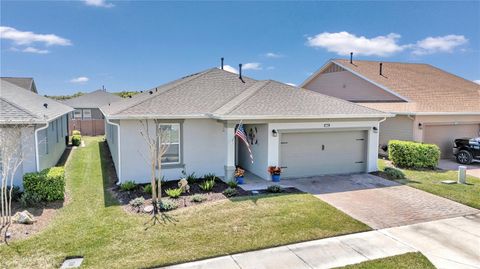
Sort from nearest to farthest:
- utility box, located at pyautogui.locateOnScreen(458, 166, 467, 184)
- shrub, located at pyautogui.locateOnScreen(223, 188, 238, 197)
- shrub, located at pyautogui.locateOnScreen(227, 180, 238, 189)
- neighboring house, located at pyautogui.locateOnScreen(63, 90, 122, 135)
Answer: shrub, located at pyautogui.locateOnScreen(223, 188, 238, 197)
shrub, located at pyautogui.locateOnScreen(227, 180, 238, 189)
utility box, located at pyautogui.locateOnScreen(458, 166, 467, 184)
neighboring house, located at pyautogui.locateOnScreen(63, 90, 122, 135)

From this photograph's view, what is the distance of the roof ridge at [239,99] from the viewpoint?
1230 cm

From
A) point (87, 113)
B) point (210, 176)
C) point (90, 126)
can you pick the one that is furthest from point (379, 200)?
point (87, 113)

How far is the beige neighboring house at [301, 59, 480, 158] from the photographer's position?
58.5ft

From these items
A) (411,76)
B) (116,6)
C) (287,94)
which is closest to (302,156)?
(287,94)

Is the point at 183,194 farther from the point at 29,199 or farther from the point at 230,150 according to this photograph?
the point at 29,199

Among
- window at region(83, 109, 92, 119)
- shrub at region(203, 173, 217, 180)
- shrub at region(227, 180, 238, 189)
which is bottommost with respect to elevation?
shrub at region(227, 180, 238, 189)

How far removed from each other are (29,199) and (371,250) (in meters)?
9.31

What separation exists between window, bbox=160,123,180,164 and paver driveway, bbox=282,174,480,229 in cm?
431

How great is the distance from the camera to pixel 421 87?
2102cm

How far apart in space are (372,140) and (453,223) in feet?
19.6

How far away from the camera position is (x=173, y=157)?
41.7ft

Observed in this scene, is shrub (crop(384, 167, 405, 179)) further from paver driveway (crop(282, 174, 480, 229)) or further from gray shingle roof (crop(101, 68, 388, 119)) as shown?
gray shingle roof (crop(101, 68, 388, 119))

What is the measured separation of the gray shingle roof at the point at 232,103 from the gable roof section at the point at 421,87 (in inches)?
235

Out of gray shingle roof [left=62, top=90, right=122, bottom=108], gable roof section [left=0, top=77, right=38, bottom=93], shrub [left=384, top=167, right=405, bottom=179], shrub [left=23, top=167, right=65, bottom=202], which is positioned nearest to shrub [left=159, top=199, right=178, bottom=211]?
shrub [left=23, top=167, right=65, bottom=202]
